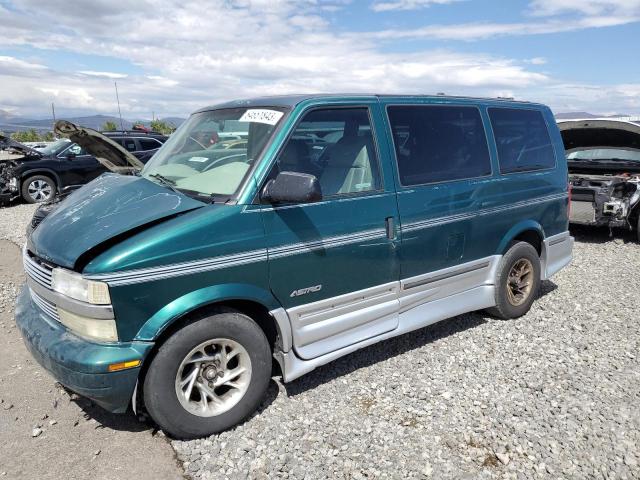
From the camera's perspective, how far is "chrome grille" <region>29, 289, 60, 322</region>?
122 inches

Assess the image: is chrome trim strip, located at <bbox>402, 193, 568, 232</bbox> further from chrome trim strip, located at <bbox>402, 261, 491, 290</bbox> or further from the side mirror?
the side mirror

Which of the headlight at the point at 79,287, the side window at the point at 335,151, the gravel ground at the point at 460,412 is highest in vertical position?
the side window at the point at 335,151

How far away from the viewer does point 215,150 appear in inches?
146

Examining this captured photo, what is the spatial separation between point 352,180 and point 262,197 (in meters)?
0.78

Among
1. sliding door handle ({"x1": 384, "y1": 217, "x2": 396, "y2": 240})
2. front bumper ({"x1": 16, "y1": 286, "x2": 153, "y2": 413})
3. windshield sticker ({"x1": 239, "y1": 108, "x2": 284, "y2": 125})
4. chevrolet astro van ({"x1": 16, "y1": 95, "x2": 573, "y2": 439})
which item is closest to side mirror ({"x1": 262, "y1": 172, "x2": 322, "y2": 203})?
chevrolet astro van ({"x1": 16, "y1": 95, "x2": 573, "y2": 439})

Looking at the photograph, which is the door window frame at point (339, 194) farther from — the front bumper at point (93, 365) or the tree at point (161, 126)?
the tree at point (161, 126)

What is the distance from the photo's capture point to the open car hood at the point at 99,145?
8703 millimetres

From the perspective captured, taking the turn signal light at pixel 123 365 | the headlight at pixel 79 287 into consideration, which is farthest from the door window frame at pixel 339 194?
the turn signal light at pixel 123 365

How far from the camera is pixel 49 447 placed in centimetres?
312

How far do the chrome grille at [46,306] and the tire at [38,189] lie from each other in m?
10.2

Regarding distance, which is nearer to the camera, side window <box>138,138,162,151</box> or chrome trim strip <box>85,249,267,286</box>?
chrome trim strip <box>85,249,267,286</box>

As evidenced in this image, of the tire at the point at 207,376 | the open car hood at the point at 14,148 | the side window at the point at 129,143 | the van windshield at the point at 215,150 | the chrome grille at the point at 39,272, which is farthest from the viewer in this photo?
the side window at the point at 129,143

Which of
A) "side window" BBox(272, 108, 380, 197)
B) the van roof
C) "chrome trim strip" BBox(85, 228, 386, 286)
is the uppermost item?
the van roof

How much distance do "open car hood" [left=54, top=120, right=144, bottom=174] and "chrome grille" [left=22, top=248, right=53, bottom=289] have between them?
514cm
